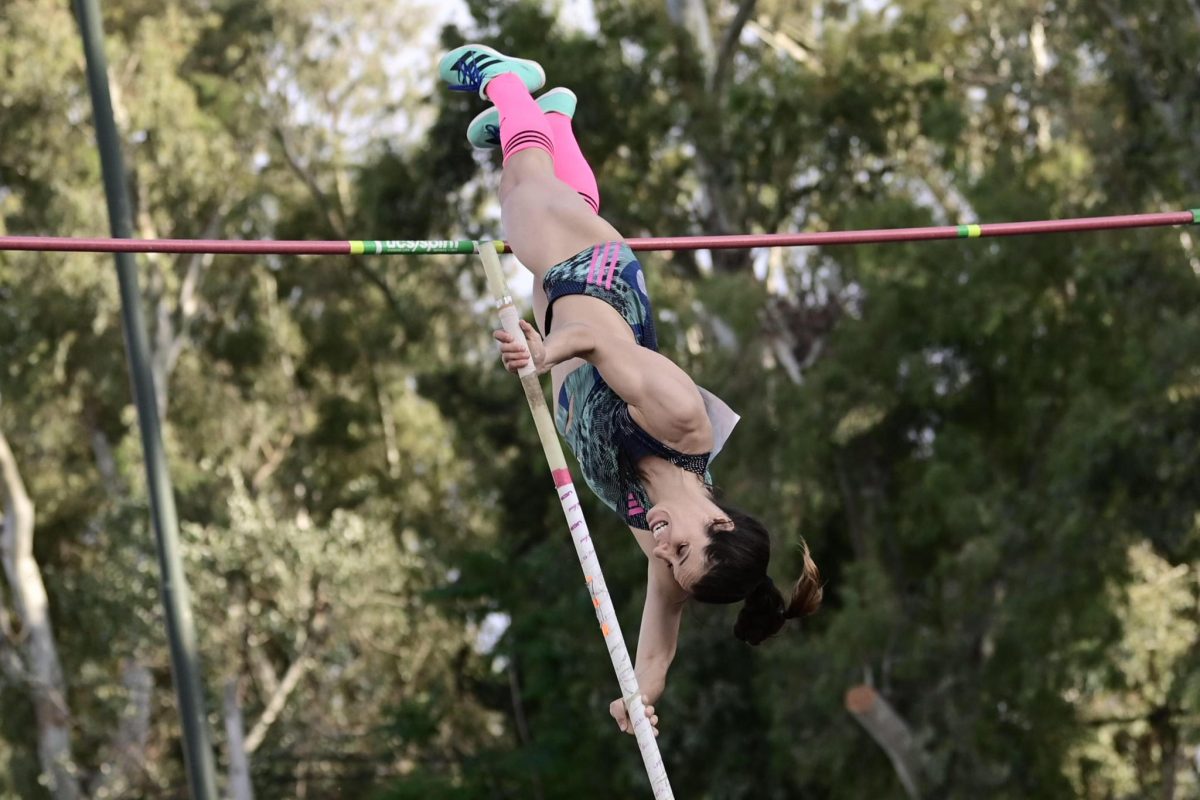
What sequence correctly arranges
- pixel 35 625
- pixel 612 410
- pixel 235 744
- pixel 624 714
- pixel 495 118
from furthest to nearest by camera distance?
pixel 35 625 → pixel 235 744 → pixel 495 118 → pixel 624 714 → pixel 612 410

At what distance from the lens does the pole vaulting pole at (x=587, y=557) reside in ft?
13.1

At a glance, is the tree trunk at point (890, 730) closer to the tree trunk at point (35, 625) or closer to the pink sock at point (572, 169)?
the pink sock at point (572, 169)

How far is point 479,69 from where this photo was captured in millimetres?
5039

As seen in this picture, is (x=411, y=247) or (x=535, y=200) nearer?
(x=535, y=200)

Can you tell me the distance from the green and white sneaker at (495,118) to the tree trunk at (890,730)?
8281 mm

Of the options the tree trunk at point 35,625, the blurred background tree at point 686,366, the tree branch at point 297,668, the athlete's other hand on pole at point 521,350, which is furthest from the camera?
the tree trunk at point 35,625

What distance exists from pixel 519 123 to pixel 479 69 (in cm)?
39

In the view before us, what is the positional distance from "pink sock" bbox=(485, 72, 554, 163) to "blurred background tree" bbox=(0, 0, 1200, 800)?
5.40 metres

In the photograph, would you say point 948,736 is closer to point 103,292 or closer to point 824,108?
point 824,108

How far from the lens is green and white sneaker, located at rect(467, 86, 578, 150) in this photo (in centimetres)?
512

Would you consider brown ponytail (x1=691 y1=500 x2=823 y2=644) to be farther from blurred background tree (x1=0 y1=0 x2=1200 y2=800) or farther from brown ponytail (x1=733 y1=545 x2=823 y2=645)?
blurred background tree (x1=0 y1=0 x2=1200 y2=800)

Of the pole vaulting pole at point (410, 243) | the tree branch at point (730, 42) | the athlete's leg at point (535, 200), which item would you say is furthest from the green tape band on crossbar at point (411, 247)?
the tree branch at point (730, 42)

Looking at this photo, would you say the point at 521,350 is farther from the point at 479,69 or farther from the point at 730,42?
the point at 730,42

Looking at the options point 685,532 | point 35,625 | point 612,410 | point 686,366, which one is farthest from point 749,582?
point 35,625
